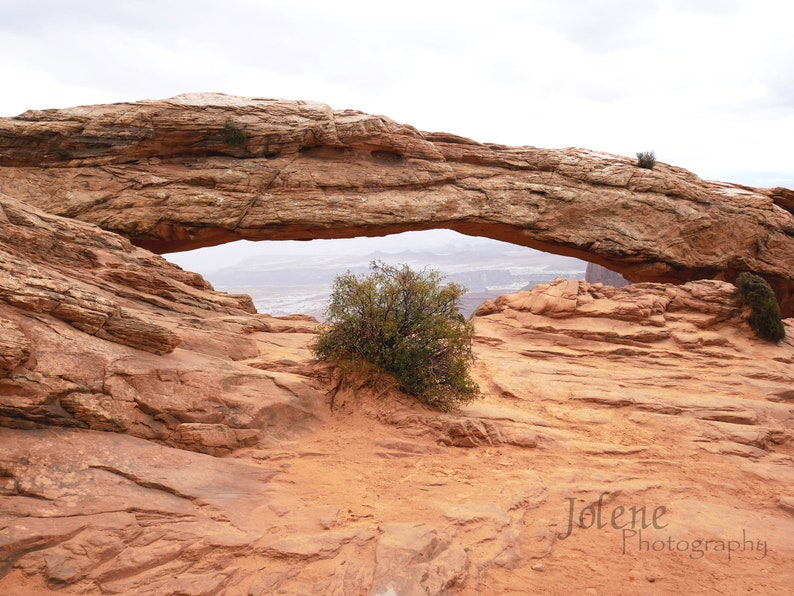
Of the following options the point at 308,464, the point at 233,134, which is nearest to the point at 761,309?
the point at 308,464

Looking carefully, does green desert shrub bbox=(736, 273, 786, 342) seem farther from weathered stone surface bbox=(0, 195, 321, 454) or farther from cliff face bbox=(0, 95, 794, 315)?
weathered stone surface bbox=(0, 195, 321, 454)

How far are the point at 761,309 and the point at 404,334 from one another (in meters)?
15.0

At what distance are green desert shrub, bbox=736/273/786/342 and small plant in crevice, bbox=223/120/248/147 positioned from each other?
71.4ft

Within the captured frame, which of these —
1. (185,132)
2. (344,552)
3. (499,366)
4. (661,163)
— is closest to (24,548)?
(344,552)

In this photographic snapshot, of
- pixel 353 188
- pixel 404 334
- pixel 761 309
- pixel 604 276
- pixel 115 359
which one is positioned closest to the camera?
pixel 115 359

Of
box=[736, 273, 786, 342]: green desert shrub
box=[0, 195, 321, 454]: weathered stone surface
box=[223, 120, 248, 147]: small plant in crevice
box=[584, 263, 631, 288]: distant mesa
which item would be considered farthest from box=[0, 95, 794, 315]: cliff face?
box=[584, 263, 631, 288]: distant mesa

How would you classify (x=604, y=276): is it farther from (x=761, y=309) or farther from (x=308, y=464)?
(x=308, y=464)

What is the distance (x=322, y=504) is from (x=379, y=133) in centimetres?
2092

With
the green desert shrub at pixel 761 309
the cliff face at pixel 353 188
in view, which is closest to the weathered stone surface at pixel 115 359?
the cliff face at pixel 353 188

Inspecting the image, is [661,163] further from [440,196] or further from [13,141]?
[13,141]

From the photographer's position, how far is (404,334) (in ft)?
41.5

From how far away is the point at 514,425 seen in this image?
1184 cm

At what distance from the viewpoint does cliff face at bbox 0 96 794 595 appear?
6133mm

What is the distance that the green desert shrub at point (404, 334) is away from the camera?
12.3 m
